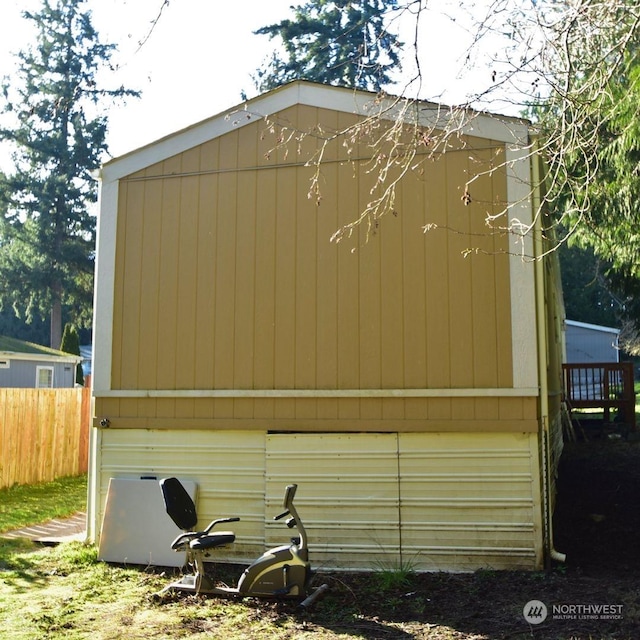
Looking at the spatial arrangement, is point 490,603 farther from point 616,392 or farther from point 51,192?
point 51,192

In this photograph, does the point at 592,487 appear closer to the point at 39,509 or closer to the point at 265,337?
the point at 265,337

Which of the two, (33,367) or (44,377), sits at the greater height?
(33,367)

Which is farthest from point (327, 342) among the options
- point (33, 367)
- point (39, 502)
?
point (33, 367)

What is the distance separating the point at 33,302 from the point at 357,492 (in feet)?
88.9

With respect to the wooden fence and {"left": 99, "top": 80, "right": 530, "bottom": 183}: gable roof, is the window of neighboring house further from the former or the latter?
{"left": 99, "top": 80, "right": 530, "bottom": 183}: gable roof

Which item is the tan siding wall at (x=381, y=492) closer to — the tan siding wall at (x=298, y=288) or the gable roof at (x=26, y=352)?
the tan siding wall at (x=298, y=288)

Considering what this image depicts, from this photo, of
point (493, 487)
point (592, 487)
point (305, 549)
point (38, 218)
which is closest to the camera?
point (305, 549)

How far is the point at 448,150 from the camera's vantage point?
625cm

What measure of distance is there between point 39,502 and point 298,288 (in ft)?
20.1

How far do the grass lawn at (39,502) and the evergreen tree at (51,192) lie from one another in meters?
18.2

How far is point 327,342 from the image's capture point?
6340mm

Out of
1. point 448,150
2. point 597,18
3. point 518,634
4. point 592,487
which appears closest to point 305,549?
point 518,634

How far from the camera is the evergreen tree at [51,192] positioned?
26859mm

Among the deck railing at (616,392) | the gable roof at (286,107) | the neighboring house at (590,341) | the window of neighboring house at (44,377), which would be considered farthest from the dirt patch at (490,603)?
the neighboring house at (590,341)
